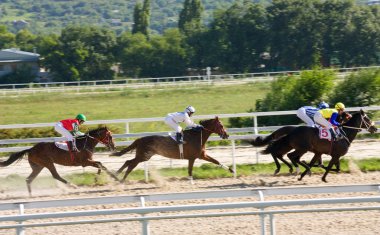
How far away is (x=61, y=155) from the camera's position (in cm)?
1345

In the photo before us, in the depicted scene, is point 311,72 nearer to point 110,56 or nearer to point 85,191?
point 85,191

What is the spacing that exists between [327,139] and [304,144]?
392mm

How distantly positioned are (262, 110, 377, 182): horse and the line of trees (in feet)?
149

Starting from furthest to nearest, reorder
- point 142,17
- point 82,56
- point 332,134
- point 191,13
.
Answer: point 142,17 < point 191,13 < point 82,56 < point 332,134

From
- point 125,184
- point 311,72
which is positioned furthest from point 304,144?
point 311,72

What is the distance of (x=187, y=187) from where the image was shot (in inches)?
509

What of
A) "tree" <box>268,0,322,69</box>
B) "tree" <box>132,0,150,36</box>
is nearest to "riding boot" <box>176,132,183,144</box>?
"tree" <box>268,0,322,69</box>

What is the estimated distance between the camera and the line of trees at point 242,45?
198 ft

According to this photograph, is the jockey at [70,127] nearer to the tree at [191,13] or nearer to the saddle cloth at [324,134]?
the saddle cloth at [324,134]

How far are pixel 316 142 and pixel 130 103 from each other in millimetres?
21240

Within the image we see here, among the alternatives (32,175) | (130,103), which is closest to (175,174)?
(32,175)

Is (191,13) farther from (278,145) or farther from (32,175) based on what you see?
(32,175)

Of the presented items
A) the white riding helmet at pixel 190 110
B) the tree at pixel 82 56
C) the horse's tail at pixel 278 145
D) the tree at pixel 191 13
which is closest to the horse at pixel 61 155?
the white riding helmet at pixel 190 110

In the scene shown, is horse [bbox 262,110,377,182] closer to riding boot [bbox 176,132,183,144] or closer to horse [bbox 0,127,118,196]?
riding boot [bbox 176,132,183,144]
